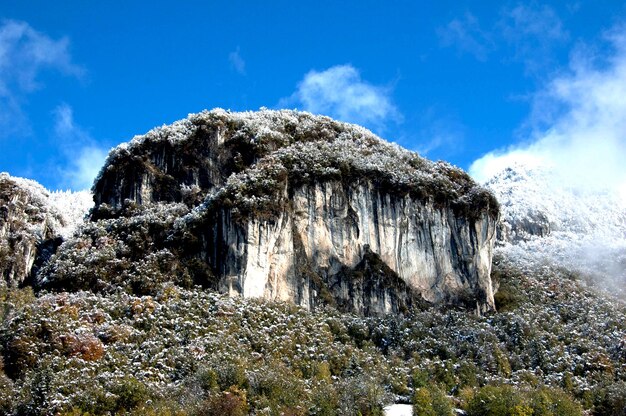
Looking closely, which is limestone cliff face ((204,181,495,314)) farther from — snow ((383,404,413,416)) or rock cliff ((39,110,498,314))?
snow ((383,404,413,416))

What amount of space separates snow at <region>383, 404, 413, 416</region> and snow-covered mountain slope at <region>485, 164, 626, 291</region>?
54674 millimetres

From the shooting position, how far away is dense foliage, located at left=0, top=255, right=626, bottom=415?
77.5 m

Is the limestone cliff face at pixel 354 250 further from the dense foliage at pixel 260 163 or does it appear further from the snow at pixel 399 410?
the snow at pixel 399 410

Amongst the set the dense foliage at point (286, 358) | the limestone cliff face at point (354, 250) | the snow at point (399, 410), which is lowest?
the snow at point (399, 410)

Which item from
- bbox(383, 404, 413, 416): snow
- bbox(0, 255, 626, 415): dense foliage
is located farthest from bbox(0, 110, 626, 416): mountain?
bbox(383, 404, 413, 416): snow

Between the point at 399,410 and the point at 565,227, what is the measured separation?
96368 millimetres

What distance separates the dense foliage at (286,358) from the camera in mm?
77500

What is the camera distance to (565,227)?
170375mm

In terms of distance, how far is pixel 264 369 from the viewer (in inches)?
3273

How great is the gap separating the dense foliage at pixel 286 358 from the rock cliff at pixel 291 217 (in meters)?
5.02

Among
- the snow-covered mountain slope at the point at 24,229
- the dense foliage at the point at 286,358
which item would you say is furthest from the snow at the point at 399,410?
the snow-covered mountain slope at the point at 24,229

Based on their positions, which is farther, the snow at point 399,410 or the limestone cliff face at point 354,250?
the limestone cliff face at point 354,250

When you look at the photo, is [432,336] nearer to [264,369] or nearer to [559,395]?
[559,395]

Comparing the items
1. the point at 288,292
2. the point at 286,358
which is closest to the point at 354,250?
the point at 288,292
